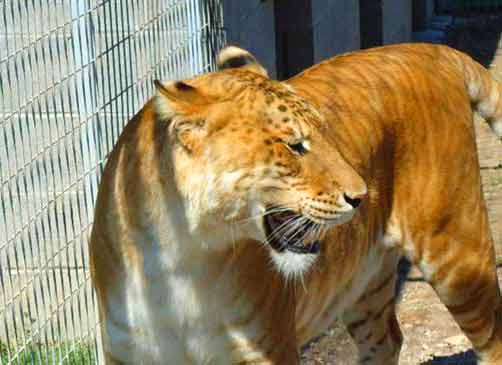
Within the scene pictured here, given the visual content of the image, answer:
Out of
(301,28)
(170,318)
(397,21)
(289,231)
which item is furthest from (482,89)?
(397,21)

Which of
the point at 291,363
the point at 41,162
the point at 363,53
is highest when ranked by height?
the point at 363,53

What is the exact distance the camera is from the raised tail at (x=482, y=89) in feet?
15.9

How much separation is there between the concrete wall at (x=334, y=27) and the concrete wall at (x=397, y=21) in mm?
682

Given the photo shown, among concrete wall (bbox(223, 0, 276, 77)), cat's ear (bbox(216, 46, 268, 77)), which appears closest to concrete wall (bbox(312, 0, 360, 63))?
concrete wall (bbox(223, 0, 276, 77))

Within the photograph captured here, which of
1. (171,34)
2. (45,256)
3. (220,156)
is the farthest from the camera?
(171,34)

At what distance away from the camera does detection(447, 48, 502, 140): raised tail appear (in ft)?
15.9

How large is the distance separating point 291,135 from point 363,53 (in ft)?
4.53

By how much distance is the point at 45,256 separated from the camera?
4.46 meters

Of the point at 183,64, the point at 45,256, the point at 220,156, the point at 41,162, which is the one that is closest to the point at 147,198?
the point at 220,156

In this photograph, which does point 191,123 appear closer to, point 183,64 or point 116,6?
point 116,6

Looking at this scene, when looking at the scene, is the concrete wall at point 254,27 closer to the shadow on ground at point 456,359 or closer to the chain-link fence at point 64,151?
the chain-link fence at point 64,151

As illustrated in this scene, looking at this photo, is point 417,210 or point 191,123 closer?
point 191,123

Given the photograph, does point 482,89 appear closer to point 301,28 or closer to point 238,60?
point 238,60

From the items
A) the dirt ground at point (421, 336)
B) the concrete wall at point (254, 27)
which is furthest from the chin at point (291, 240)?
the concrete wall at point (254, 27)
